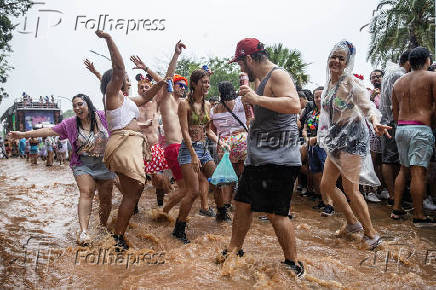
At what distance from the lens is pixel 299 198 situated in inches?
259

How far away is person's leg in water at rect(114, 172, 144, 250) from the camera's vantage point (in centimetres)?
345

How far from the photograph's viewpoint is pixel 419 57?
175 inches

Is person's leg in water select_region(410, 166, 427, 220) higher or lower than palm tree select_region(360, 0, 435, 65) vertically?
lower

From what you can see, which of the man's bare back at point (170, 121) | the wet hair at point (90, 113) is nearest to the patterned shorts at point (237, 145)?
the man's bare back at point (170, 121)

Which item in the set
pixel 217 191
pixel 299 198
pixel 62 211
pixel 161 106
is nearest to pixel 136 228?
pixel 217 191

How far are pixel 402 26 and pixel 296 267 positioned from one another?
2122cm

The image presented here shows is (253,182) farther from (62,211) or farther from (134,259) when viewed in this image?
(62,211)

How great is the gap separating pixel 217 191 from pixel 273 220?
1835mm

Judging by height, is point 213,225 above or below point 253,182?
below

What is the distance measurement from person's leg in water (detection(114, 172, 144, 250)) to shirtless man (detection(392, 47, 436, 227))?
3336mm

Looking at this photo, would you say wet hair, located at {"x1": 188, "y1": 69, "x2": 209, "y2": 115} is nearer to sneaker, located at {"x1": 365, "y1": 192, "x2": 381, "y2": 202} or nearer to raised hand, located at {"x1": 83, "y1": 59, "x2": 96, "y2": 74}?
raised hand, located at {"x1": 83, "y1": 59, "x2": 96, "y2": 74}

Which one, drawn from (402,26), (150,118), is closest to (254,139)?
(150,118)

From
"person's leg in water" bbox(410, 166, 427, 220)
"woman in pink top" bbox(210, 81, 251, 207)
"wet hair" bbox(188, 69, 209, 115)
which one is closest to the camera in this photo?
"wet hair" bbox(188, 69, 209, 115)

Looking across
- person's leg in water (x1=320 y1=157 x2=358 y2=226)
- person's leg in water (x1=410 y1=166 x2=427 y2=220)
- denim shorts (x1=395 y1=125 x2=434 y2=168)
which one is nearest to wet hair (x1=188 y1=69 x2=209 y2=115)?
person's leg in water (x1=320 y1=157 x2=358 y2=226)
